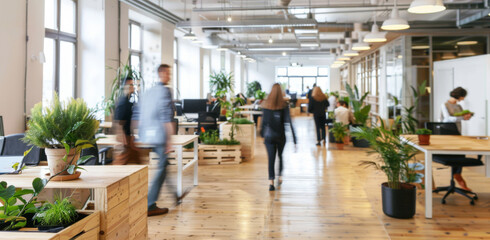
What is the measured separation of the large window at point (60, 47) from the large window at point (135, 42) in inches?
112

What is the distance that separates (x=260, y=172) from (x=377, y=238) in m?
3.23

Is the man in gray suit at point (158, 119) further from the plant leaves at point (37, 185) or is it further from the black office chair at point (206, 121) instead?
the black office chair at point (206, 121)

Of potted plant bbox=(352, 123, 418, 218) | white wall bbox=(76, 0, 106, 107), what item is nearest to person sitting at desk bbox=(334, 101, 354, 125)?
white wall bbox=(76, 0, 106, 107)

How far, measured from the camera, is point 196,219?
13.9 feet

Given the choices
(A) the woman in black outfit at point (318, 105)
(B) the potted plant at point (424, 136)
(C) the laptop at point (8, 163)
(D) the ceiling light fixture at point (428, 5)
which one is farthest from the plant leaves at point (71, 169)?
(A) the woman in black outfit at point (318, 105)

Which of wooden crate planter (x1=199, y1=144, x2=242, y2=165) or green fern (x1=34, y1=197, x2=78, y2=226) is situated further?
wooden crate planter (x1=199, y1=144, x2=242, y2=165)

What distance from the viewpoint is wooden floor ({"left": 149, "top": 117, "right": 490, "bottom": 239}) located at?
12.6 ft

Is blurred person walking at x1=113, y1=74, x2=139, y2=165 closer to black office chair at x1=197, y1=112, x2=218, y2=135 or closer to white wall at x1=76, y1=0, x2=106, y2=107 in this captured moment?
black office chair at x1=197, y1=112, x2=218, y2=135

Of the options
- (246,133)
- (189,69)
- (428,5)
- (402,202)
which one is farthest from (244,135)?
(189,69)

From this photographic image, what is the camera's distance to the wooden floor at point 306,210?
384 centimetres

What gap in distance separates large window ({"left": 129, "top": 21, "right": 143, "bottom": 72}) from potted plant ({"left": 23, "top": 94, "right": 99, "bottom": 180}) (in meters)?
9.25

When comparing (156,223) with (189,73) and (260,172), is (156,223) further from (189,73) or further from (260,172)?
(189,73)

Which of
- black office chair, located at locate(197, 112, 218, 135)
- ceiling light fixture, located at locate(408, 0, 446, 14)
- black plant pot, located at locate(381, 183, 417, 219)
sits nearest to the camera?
black plant pot, located at locate(381, 183, 417, 219)

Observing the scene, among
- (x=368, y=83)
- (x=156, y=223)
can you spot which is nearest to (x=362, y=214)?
(x=156, y=223)
